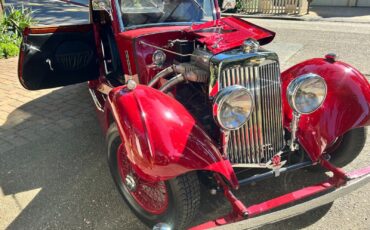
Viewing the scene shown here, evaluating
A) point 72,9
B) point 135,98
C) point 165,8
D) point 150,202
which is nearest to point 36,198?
point 150,202

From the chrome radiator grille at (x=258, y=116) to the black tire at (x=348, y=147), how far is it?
2.46 feet

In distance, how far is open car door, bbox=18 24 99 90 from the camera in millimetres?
3775

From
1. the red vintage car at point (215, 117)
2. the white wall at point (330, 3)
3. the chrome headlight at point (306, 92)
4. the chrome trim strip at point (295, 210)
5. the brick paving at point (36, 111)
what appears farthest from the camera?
the white wall at point (330, 3)

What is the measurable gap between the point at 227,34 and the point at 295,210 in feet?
4.82

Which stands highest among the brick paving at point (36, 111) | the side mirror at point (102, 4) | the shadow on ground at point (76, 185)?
the side mirror at point (102, 4)

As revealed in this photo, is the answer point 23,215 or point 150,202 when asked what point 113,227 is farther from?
point 23,215

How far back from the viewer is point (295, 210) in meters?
2.06

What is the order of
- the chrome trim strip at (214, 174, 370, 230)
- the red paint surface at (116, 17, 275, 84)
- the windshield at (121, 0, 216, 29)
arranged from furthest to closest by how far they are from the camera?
the windshield at (121, 0, 216, 29), the red paint surface at (116, 17, 275, 84), the chrome trim strip at (214, 174, 370, 230)

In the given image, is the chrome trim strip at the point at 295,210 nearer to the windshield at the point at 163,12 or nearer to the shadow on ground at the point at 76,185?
the shadow on ground at the point at 76,185

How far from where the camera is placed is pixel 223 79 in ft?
7.38

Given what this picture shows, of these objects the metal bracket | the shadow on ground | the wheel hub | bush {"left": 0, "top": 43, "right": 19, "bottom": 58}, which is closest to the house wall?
A: bush {"left": 0, "top": 43, "right": 19, "bottom": 58}

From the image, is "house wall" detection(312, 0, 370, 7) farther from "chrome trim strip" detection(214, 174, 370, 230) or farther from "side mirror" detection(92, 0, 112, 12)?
"chrome trim strip" detection(214, 174, 370, 230)

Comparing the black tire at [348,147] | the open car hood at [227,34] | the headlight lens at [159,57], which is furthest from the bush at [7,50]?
the black tire at [348,147]

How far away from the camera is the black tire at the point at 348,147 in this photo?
2.74m
